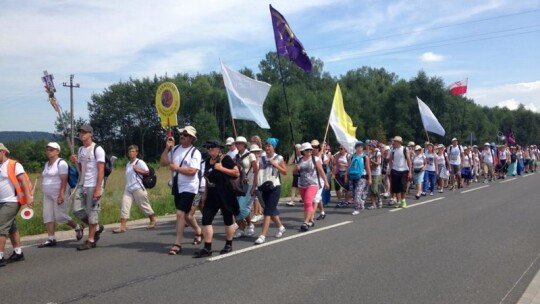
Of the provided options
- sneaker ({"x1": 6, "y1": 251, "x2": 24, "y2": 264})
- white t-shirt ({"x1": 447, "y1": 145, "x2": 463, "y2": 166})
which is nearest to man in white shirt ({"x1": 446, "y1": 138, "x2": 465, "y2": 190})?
white t-shirt ({"x1": 447, "y1": 145, "x2": 463, "y2": 166})

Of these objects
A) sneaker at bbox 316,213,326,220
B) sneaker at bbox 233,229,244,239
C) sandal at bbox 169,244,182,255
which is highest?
sandal at bbox 169,244,182,255

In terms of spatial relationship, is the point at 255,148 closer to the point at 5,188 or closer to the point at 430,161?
the point at 5,188

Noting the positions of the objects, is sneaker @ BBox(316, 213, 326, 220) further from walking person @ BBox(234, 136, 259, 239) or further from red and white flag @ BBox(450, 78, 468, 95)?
red and white flag @ BBox(450, 78, 468, 95)

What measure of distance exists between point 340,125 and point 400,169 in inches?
75.9

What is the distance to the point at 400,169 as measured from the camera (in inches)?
529

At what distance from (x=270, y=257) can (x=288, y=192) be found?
11.5 m

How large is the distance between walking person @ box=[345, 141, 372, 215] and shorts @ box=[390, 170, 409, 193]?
2.88 feet

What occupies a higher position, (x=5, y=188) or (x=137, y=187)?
(x=5, y=188)

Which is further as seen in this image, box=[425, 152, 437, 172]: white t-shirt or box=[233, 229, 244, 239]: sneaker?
box=[425, 152, 437, 172]: white t-shirt

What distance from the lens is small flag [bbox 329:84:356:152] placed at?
13531 mm

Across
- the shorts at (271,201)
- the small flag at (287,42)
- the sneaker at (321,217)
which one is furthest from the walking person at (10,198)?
the small flag at (287,42)

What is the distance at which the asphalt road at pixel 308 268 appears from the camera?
554 cm

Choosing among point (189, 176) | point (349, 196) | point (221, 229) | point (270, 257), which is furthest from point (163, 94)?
point (349, 196)

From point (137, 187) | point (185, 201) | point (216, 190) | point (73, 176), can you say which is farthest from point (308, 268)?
point (137, 187)
